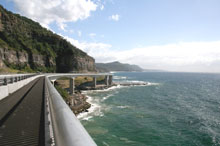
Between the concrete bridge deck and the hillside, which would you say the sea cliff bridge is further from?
the hillside

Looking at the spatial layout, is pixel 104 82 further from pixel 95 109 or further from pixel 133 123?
pixel 133 123

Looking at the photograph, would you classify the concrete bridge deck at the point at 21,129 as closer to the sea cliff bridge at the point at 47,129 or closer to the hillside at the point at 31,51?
the sea cliff bridge at the point at 47,129

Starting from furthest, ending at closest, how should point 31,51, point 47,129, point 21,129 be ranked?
point 31,51
point 21,129
point 47,129

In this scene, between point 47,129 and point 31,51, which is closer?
point 47,129

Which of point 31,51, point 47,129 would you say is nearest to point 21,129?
point 47,129

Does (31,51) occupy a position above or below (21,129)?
above

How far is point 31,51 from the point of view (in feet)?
312

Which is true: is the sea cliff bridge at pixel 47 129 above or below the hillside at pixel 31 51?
below

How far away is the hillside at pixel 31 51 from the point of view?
81375mm

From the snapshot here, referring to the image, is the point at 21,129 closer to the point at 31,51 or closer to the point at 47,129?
the point at 47,129

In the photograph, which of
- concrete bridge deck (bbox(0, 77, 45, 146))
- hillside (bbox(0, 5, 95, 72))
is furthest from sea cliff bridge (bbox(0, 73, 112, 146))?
hillside (bbox(0, 5, 95, 72))

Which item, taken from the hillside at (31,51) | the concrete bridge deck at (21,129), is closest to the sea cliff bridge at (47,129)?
the concrete bridge deck at (21,129)

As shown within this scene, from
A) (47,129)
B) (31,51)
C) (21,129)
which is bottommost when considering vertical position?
(21,129)

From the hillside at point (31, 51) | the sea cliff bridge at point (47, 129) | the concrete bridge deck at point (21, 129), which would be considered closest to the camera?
the sea cliff bridge at point (47, 129)
